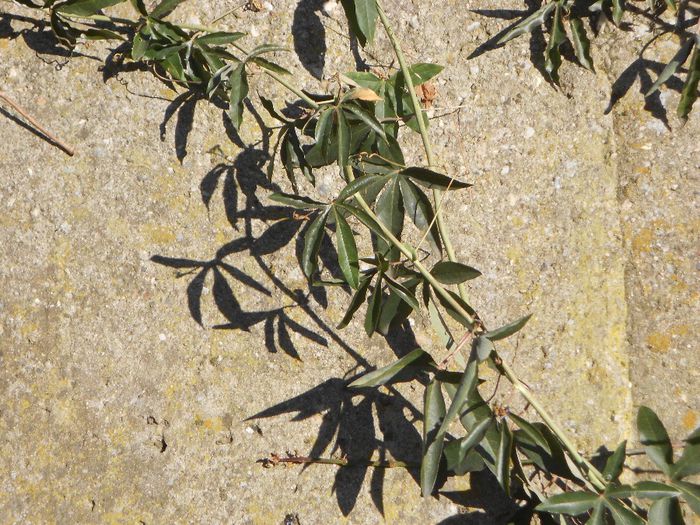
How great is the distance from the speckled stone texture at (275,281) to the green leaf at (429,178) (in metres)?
0.19

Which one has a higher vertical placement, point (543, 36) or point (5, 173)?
point (543, 36)

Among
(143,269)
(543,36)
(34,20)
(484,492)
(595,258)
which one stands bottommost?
(484,492)

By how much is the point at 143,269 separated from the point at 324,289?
357 millimetres

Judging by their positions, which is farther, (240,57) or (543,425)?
(240,57)

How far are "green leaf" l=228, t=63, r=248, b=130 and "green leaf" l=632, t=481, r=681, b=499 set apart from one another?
94 centimetres

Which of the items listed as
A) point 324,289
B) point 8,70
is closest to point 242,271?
point 324,289

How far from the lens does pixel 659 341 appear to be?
1.55 meters

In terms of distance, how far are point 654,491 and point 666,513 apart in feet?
0.18

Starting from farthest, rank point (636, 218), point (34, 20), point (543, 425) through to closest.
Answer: point (636, 218), point (34, 20), point (543, 425)

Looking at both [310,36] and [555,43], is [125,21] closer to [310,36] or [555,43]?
[310,36]

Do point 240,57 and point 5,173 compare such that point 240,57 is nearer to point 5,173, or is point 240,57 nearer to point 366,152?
point 366,152

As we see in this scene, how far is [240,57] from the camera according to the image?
1546mm

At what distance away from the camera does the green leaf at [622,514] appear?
125 cm

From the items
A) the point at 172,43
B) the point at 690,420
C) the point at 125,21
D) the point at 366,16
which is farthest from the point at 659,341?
the point at 125,21
